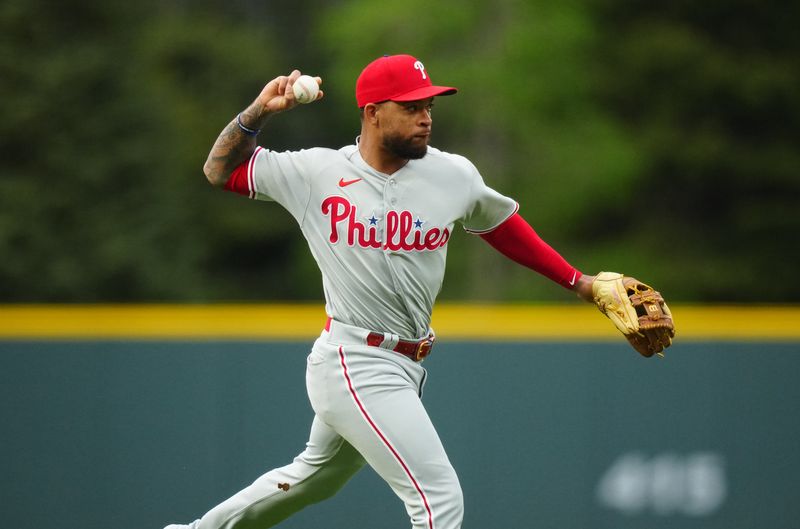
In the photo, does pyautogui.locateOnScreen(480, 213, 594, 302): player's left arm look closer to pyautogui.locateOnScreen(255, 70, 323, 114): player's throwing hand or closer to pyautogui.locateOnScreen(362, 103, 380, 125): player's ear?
pyautogui.locateOnScreen(362, 103, 380, 125): player's ear

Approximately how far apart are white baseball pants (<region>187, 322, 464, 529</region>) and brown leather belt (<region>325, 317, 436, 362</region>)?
2 cm

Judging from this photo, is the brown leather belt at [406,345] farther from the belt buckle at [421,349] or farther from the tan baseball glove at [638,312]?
the tan baseball glove at [638,312]

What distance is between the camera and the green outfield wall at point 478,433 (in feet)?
20.6

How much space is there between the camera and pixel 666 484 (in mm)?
6312

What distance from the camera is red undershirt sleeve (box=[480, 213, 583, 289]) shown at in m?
4.97

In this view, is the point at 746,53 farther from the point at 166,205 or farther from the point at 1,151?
the point at 1,151

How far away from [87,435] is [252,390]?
0.87m

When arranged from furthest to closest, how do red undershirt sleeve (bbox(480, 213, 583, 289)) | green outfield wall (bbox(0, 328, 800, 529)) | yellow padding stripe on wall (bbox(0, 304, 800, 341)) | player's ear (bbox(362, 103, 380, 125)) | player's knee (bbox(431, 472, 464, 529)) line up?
yellow padding stripe on wall (bbox(0, 304, 800, 341)), green outfield wall (bbox(0, 328, 800, 529)), red undershirt sleeve (bbox(480, 213, 583, 289)), player's ear (bbox(362, 103, 380, 125)), player's knee (bbox(431, 472, 464, 529))

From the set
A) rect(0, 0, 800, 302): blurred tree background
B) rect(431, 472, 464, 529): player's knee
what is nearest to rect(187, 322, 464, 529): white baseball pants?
rect(431, 472, 464, 529): player's knee

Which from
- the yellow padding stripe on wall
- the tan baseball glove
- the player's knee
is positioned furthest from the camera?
the yellow padding stripe on wall

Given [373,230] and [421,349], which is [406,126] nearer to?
[373,230]

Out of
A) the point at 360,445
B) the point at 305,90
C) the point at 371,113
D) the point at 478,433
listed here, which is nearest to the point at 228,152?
the point at 305,90

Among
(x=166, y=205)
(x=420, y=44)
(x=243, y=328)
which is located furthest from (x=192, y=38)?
(x=243, y=328)

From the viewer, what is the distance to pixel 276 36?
28.6 m
